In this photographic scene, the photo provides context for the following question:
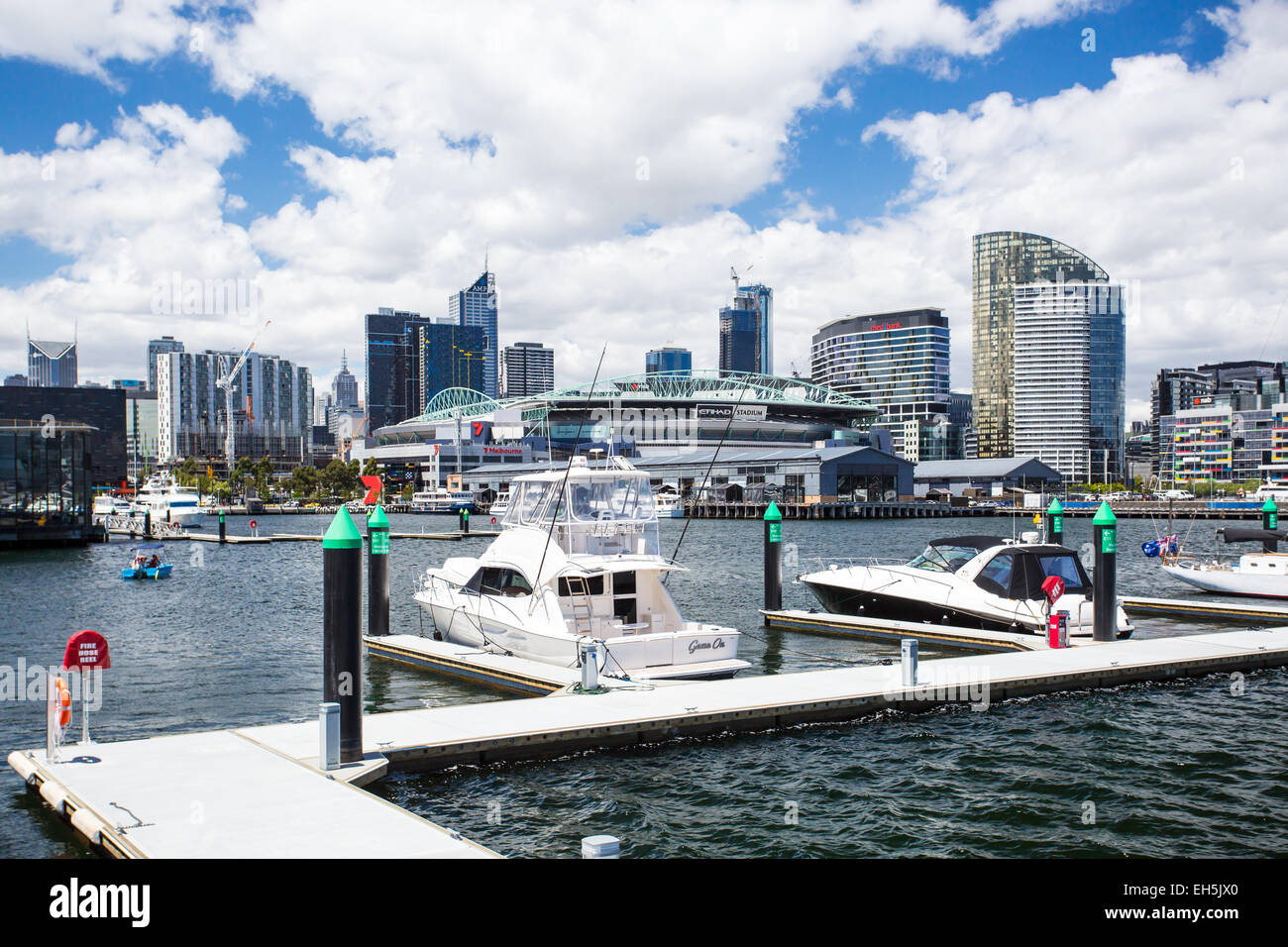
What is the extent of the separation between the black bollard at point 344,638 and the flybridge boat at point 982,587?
1919cm

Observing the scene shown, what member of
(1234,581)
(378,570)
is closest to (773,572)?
(378,570)

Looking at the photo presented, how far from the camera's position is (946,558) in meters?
32.7

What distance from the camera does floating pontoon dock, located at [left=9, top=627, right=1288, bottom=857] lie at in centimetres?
1194

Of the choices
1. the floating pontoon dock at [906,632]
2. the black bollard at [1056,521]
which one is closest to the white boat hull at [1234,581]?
the floating pontoon dock at [906,632]

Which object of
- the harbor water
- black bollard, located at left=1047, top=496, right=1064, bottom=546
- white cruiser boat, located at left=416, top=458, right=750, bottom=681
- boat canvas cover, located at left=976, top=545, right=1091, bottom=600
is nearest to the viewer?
the harbor water

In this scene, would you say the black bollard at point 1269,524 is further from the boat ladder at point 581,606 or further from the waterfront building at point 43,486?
the waterfront building at point 43,486

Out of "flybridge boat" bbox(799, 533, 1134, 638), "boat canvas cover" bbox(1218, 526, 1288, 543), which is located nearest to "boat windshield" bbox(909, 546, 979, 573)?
"flybridge boat" bbox(799, 533, 1134, 638)

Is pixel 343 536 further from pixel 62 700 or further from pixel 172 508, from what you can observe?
pixel 172 508

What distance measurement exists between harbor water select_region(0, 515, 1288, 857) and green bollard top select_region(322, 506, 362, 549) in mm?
3540

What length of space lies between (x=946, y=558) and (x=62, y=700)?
24.5m

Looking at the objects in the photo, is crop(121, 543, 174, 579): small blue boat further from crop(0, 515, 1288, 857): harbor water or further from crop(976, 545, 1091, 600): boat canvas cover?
crop(976, 545, 1091, 600): boat canvas cover
